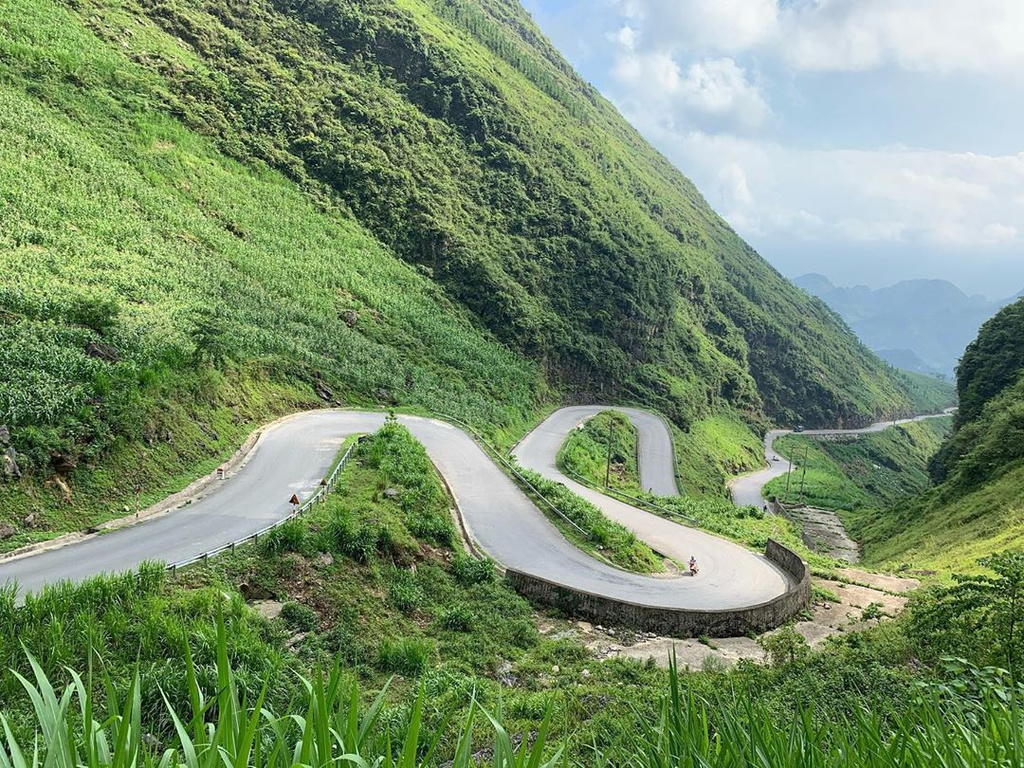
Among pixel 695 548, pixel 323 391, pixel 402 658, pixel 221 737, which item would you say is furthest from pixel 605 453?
pixel 221 737

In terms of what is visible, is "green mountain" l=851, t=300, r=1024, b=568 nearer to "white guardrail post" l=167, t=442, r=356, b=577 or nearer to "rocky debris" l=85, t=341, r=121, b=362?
"white guardrail post" l=167, t=442, r=356, b=577

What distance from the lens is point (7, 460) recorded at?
12.8 meters

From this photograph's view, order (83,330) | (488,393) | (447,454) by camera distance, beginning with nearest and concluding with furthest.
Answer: (83,330) < (447,454) < (488,393)

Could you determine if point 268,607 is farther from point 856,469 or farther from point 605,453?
point 856,469

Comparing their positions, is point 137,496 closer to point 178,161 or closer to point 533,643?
point 533,643

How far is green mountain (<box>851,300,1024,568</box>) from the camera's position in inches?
890

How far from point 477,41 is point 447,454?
331 feet

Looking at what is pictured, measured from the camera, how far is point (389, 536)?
14.4 metres

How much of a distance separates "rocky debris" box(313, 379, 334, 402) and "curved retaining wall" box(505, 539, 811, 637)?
1686 centimetres

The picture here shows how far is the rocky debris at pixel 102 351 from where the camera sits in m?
17.5

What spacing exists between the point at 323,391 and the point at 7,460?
669 inches

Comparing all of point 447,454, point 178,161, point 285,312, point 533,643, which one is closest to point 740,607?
point 533,643

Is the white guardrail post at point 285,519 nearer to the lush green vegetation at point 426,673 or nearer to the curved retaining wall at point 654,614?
the lush green vegetation at point 426,673

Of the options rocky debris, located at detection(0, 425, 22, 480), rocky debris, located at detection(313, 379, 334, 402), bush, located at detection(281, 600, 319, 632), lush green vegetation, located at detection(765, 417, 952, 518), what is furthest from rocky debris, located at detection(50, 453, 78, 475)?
lush green vegetation, located at detection(765, 417, 952, 518)
